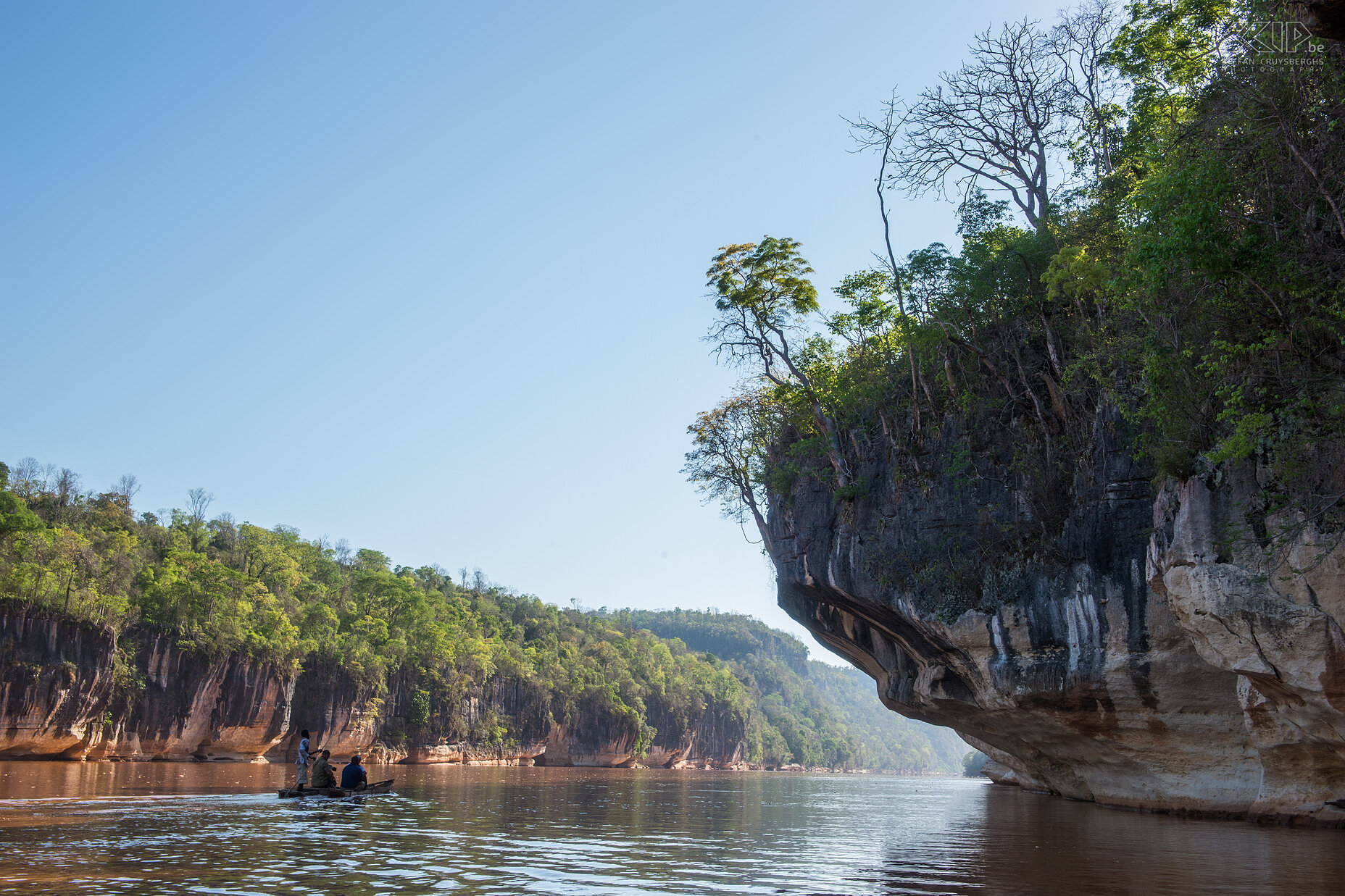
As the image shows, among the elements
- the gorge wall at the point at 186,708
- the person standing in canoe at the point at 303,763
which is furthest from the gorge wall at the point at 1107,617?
the gorge wall at the point at 186,708

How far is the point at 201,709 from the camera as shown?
163 ft

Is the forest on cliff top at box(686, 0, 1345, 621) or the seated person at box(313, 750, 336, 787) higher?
the forest on cliff top at box(686, 0, 1345, 621)

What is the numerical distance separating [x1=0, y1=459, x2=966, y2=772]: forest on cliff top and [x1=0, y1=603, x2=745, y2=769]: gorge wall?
59cm

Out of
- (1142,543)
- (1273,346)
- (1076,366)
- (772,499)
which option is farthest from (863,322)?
(1273,346)

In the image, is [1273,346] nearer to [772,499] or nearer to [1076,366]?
[1076,366]

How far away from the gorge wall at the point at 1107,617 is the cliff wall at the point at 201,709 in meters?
35.3

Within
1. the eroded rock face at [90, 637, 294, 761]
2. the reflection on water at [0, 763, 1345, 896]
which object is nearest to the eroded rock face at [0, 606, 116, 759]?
the eroded rock face at [90, 637, 294, 761]

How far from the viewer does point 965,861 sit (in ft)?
38.1

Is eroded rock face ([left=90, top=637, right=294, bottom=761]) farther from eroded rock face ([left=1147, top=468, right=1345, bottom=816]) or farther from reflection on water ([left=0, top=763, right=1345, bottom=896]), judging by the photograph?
eroded rock face ([left=1147, top=468, right=1345, bottom=816])

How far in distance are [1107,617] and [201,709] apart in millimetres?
48313

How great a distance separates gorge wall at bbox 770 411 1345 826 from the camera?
12.8 metres

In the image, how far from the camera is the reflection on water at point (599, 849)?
894cm

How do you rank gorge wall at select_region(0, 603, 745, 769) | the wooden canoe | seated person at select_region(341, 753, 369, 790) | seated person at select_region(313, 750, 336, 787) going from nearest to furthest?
the wooden canoe, seated person at select_region(313, 750, 336, 787), seated person at select_region(341, 753, 369, 790), gorge wall at select_region(0, 603, 745, 769)

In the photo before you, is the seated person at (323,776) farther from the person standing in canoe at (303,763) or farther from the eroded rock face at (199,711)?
the eroded rock face at (199,711)
